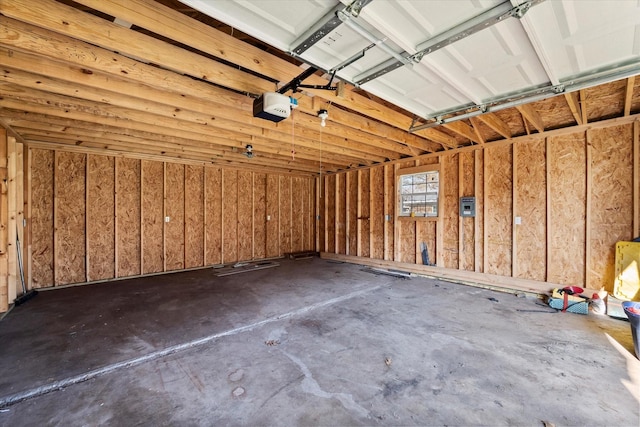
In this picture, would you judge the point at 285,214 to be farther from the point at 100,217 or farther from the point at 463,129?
the point at 463,129

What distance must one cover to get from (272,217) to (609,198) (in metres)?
7.22

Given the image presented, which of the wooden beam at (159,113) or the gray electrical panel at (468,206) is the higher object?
the wooden beam at (159,113)

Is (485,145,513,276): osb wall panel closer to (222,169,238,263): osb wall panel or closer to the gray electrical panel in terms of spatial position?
the gray electrical panel

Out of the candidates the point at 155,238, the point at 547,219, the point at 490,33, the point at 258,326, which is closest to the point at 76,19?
the point at 490,33

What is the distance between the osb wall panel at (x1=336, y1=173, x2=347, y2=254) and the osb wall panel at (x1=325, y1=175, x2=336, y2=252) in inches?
8.1

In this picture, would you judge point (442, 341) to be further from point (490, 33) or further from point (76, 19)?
point (76, 19)

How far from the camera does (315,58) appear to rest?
2010 millimetres

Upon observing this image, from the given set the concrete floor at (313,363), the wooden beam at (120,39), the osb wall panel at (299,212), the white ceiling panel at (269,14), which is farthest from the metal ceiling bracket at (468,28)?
the osb wall panel at (299,212)

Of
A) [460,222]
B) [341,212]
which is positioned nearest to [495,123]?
[460,222]

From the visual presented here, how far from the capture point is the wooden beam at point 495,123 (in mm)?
3818

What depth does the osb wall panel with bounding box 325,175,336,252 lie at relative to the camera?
8.25 metres

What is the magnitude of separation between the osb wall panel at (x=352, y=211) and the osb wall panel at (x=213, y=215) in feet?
11.9

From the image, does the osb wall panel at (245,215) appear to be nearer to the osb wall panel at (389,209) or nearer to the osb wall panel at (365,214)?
the osb wall panel at (365,214)

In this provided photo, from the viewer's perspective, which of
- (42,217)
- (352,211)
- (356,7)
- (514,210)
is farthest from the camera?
(352,211)
